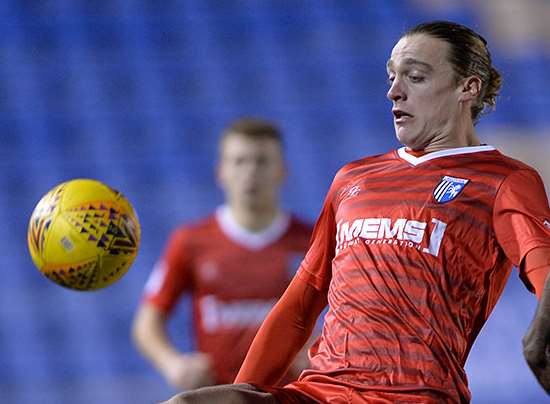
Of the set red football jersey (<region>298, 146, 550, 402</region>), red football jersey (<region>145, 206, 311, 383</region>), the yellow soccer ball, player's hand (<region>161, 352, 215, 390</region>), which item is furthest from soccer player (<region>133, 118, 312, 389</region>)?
red football jersey (<region>298, 146, 550, 402</region>)

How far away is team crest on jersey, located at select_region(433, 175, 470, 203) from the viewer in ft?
9.87

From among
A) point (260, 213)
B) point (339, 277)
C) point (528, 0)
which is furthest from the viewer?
point (528, 0)

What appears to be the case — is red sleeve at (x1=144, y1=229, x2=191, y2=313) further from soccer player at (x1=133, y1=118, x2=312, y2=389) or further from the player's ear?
the player's ear

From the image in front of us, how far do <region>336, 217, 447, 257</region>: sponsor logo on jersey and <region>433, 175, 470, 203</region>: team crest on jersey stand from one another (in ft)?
0.24

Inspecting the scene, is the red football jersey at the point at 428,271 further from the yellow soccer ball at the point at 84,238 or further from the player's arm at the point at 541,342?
the yellow soccer ball at the point at 84,238

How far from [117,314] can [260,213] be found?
367 cm

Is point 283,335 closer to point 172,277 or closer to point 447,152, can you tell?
point 447,152

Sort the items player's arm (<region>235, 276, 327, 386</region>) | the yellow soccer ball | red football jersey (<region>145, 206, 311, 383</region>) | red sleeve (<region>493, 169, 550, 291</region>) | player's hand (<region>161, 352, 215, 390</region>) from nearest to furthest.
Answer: red sleeve (<region>493, 169, 550, 291</region>), player's arm (<region>235, 276, 327, 386</region>), the yellow soccer ball, player's hand (<region>161, 352, 215, 390</region>), red football jersey (<region>145, 206, 311, 383</region>)

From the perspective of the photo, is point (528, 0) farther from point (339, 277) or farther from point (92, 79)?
point (339, 277)

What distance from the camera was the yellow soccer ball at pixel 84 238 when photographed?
3568 millimetres

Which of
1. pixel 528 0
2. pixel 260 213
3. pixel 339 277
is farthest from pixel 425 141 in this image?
pixel 528 0

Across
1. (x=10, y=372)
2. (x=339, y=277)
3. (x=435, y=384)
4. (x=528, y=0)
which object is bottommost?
(x=10, y=372)

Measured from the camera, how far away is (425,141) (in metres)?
3.23

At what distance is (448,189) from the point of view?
9.93 feet
